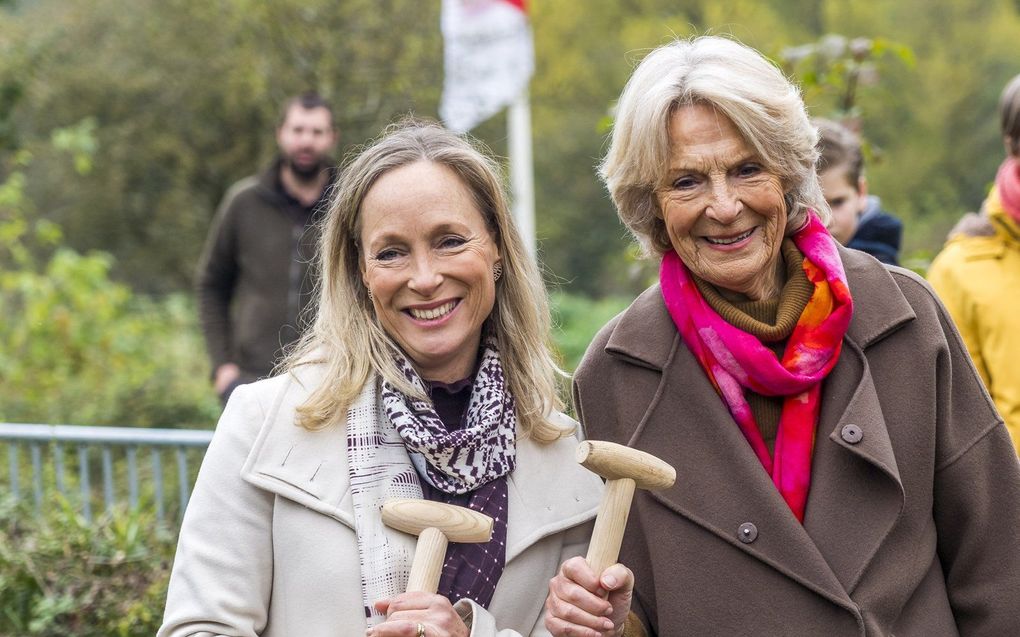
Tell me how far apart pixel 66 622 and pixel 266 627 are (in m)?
2.17

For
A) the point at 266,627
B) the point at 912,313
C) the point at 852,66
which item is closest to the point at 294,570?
the point at 266,627

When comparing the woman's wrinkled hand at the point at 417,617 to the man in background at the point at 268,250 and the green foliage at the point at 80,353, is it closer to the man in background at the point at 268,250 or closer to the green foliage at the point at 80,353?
the man in background at the point at 268,250

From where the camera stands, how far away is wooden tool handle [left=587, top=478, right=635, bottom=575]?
2.65 m

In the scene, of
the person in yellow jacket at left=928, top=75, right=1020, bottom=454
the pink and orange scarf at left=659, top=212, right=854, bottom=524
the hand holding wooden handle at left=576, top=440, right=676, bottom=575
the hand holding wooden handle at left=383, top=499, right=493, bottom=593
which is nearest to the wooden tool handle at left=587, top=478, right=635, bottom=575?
the hand holding wooden handle at left=576, top=440, right=676, bottom=575

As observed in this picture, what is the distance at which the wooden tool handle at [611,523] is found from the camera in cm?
265

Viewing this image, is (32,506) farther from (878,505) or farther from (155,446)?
(878,505)

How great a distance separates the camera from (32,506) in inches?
207

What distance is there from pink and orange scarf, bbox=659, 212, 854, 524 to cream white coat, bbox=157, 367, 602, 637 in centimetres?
45

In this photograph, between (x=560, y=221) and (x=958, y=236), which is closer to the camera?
(x=958, y=236)

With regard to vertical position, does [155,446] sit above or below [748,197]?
below

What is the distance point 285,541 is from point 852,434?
1.20 m

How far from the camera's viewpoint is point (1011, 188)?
4.15 m

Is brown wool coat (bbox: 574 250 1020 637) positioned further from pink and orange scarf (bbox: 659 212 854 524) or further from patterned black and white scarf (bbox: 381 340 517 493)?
patterned black and white scarf (bbox: 381 340 517 493)

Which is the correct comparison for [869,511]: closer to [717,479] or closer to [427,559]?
[717,479]
